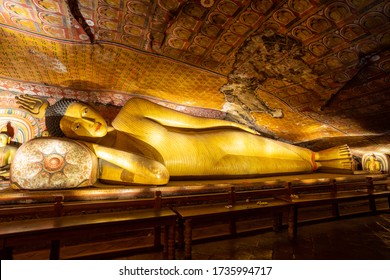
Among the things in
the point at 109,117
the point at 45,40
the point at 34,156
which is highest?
the point at 45,40

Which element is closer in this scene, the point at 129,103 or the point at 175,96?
the point at 129,103

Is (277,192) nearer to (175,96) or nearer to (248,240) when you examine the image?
(248,240)

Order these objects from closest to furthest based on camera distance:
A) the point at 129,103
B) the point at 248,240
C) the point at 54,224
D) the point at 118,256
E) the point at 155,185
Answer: the point at 54,224
the point at 118,256
the point at 248,240
the point at 155,185
the point at 129,103

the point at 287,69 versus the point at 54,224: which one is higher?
the point at 287,69

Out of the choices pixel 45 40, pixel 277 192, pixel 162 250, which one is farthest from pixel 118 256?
pixel 45 40

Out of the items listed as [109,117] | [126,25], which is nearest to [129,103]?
[126,25]

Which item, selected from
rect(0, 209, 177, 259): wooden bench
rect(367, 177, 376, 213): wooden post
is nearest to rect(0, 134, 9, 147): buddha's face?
rect(0, 209, 177, 259): wooden bench

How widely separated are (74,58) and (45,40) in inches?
20.6

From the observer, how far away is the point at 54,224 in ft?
5.16

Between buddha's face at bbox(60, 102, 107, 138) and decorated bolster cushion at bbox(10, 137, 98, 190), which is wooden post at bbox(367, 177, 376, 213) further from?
buddha's face at bbox(60, 102, 107, 138)

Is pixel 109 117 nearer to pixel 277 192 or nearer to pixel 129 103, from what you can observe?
pixel 129 103

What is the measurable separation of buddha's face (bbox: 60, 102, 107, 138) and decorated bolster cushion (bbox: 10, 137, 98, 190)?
450 mm

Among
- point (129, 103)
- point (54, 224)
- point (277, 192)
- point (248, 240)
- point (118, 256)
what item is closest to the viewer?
point (54, 224)

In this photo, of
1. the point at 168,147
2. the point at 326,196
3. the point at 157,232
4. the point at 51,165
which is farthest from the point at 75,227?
the point at 326,196
